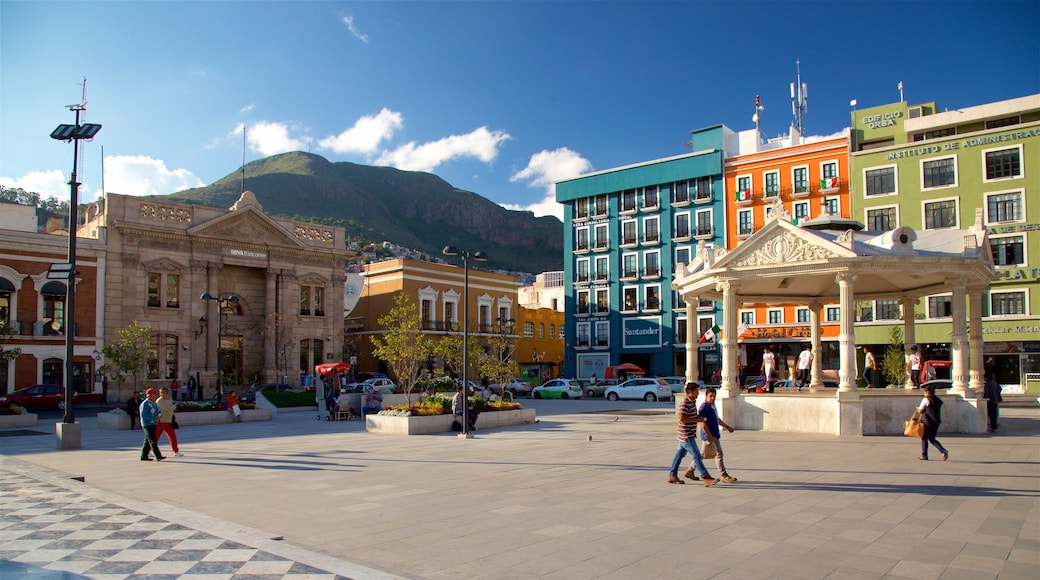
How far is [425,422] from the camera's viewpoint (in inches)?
829

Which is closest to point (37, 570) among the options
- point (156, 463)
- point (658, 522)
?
A: point (658, 522)

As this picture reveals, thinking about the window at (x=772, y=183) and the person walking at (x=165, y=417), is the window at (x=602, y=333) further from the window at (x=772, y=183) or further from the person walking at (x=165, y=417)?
the person walking at (x=165, y=417)

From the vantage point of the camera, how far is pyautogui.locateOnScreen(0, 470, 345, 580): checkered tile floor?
260 inches

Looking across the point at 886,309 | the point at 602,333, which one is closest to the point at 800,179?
the point at 886,309

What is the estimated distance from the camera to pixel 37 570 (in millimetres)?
6695

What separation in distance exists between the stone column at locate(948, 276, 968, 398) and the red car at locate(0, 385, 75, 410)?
39285 millimetres

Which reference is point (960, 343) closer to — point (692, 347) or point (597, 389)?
point (692, 347)

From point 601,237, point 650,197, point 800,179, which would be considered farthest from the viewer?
point 601,237

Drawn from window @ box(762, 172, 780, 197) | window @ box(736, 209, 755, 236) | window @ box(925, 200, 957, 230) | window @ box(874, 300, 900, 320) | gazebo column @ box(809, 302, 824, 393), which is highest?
window @ box(762, 172, 780, 197)

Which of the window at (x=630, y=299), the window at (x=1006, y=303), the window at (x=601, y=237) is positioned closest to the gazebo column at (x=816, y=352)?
the window at (x=1006, y=303)

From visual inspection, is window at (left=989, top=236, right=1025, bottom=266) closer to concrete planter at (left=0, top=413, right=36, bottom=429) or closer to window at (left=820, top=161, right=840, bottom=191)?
window at (left=820, top=161, right=840, bottom=191)

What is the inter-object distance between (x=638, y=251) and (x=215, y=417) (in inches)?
1512

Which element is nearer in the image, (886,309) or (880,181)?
(886,309)

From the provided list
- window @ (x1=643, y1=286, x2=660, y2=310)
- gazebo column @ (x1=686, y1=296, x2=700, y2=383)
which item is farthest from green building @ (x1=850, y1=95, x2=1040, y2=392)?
gazebo column @ (x1=686, y1=296, x2=700, y2=383)
